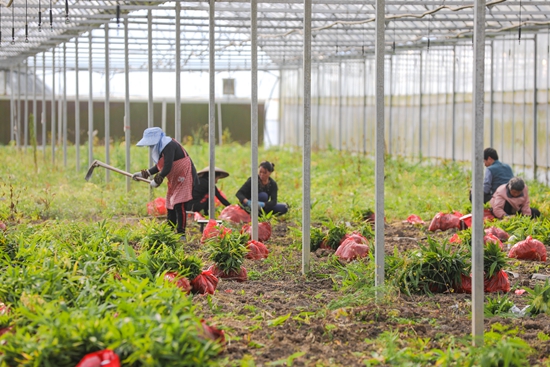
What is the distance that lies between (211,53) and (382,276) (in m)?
4.49

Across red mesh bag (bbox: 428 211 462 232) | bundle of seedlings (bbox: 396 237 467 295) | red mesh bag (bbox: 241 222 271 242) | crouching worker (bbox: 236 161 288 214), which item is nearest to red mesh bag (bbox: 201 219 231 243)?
red mesh bag (bbox: 241 222 271 242)

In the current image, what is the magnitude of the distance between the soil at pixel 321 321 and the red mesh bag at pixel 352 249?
0.66m

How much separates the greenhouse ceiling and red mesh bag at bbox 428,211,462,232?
3.32m

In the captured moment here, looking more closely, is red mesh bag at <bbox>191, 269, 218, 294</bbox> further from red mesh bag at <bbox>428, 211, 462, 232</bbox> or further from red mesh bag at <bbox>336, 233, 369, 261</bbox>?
red mesh bag at <bbox>428, 211, 462, 232</bbox>

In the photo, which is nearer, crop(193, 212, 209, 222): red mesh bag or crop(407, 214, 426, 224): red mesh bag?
crop(193, 212, 209, 222): red mesh bag

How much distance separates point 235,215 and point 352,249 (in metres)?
2.77

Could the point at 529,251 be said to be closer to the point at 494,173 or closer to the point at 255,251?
the point at 255,251

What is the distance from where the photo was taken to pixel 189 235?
9.73 m

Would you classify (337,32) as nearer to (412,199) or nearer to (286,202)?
(412,199)

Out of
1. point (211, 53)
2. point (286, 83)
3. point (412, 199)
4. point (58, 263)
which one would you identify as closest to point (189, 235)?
point (211, 53)

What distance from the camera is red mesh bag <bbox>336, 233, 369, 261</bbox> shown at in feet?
26.7

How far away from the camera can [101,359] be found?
408 cm

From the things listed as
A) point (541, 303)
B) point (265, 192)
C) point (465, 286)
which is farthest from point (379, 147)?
point (265, 192)

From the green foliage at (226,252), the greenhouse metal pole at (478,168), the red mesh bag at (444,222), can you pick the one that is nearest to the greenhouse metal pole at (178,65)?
the red mesh bag at (444,222)
